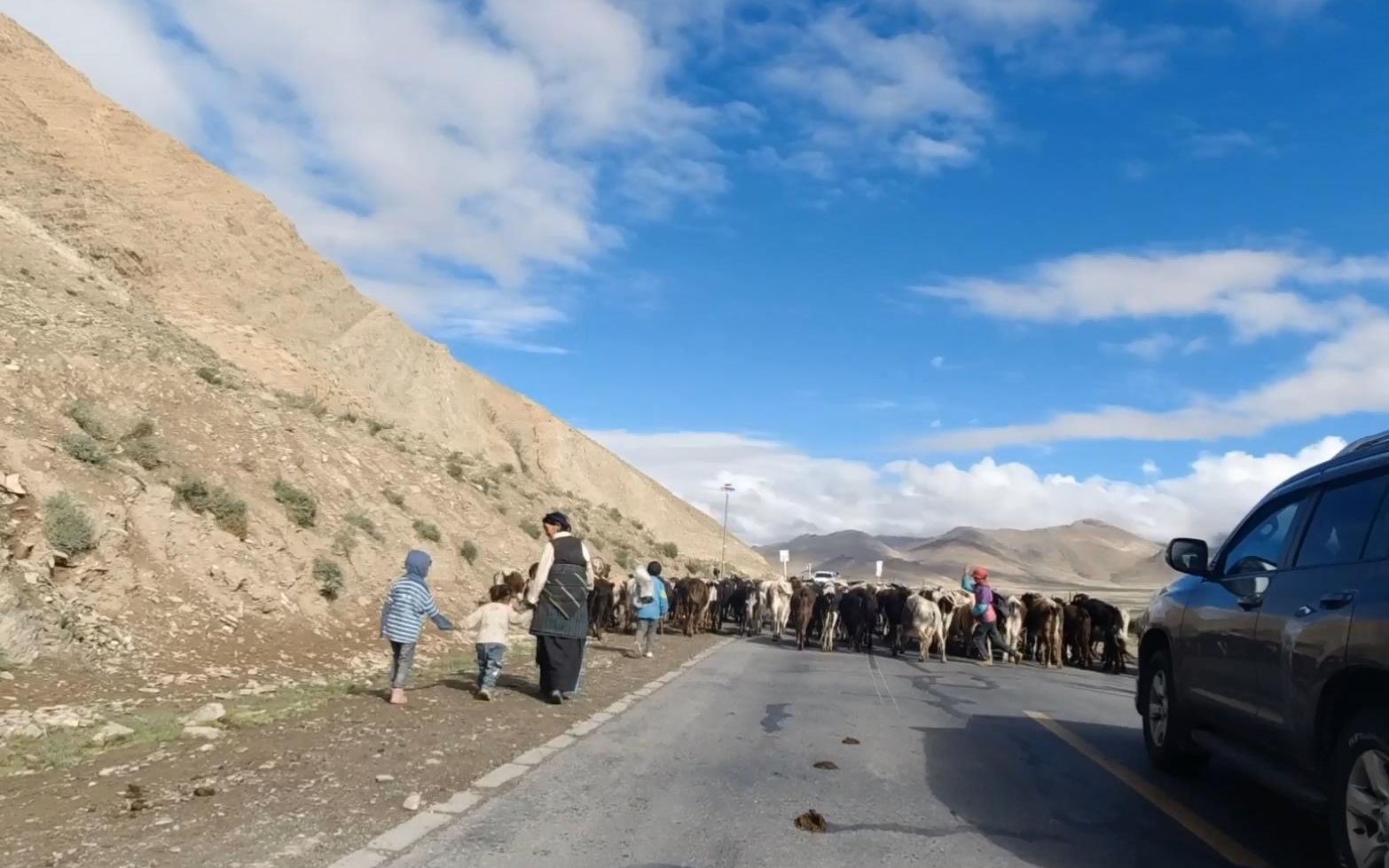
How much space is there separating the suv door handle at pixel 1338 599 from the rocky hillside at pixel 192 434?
446 inches

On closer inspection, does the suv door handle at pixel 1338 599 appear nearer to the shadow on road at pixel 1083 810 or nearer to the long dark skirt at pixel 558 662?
the shadow on road at pixel 1083 810

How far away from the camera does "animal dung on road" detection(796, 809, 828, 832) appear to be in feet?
20.2

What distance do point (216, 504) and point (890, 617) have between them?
13.8m

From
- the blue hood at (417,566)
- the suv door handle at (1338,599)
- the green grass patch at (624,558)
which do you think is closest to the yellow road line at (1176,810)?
the suv door handle at (1338,599)

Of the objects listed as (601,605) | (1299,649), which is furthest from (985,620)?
(1299,649)

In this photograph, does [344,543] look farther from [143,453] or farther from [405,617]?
[405,617]

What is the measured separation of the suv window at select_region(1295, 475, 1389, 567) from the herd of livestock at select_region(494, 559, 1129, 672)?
46.2ft

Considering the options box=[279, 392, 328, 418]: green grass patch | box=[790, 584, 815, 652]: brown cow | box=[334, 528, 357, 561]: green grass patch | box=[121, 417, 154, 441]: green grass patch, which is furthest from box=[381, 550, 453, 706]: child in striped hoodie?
box=[279, 392, 328, 418]: green grass patch

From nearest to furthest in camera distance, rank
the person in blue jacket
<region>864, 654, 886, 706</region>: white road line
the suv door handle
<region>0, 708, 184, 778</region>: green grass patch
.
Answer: the suv door handle, <region>0, 708, 184, 778</region>: green grass patch, <region>864, 654, 886, 706</region>: white road line, the person in blue jacket

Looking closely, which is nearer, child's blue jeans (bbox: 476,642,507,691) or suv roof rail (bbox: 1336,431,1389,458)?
suv roof rail (bbox: 1336,431,1389,458)

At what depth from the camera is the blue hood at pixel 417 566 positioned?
1053 centimetres

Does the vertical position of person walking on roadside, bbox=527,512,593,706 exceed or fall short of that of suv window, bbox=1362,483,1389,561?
it falls short

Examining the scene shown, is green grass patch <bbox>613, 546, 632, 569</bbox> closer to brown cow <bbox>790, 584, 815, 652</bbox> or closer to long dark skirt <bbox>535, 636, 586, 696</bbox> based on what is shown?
brown cow <bbox>790, 584, 815, 652</bbox>

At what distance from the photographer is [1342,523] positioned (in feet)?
18.7
